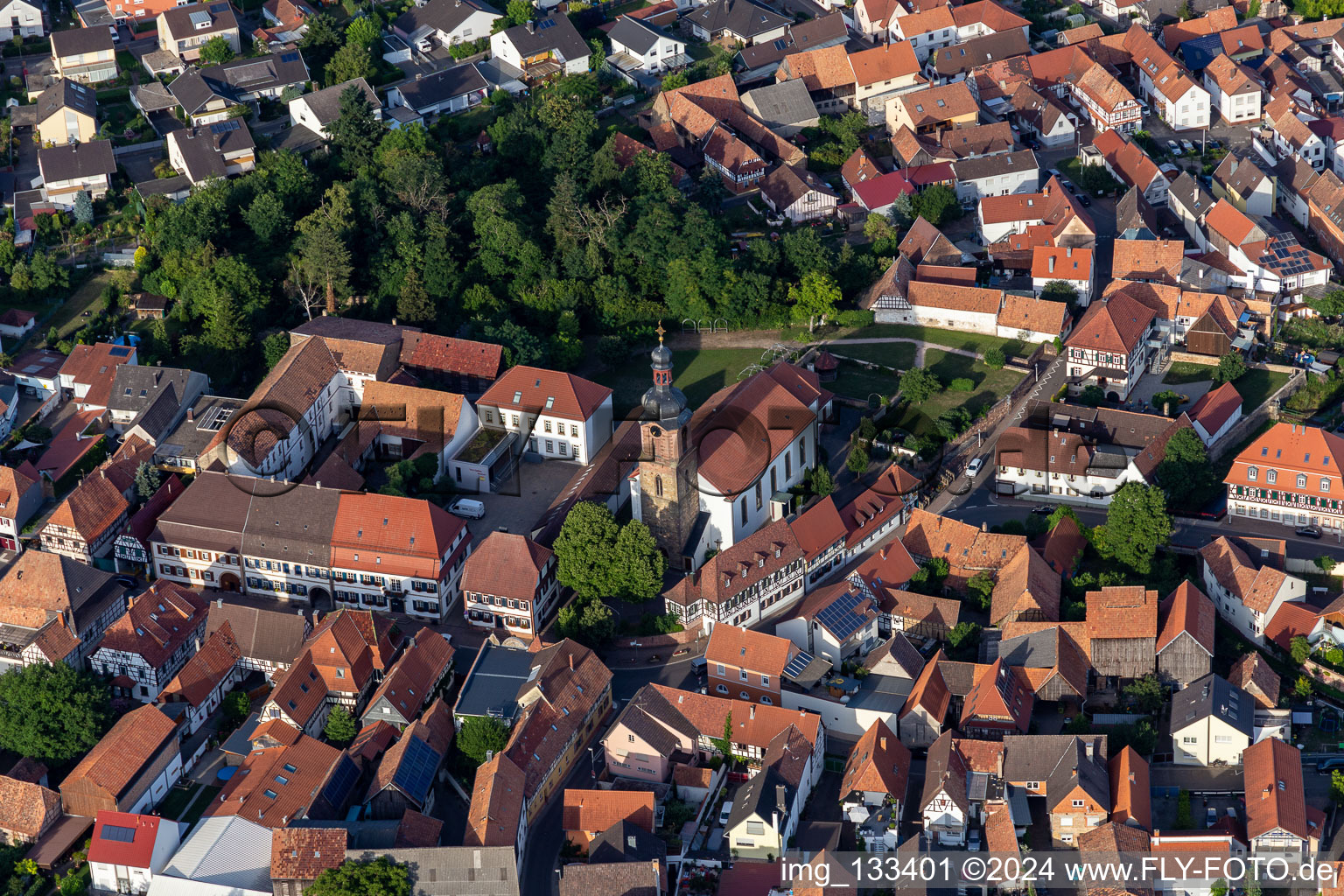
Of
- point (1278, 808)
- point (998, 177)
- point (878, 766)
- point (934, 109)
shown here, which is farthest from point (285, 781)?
point (934, 109)

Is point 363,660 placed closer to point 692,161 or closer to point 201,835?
point 201,835

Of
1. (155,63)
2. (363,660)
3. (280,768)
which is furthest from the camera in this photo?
(155,63)

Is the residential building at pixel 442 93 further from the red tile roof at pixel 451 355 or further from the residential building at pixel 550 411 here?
the residential building at pixel 550 411

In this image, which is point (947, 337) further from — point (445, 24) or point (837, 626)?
point (445, 24)

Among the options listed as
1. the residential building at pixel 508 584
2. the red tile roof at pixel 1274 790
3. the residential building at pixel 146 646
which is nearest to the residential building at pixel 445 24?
the residential building at pixel 508 584

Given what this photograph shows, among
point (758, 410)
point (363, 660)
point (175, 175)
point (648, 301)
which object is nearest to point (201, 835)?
point (363, 660)

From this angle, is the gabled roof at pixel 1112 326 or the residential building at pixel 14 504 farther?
the gabled roof at pixel 1112 326
